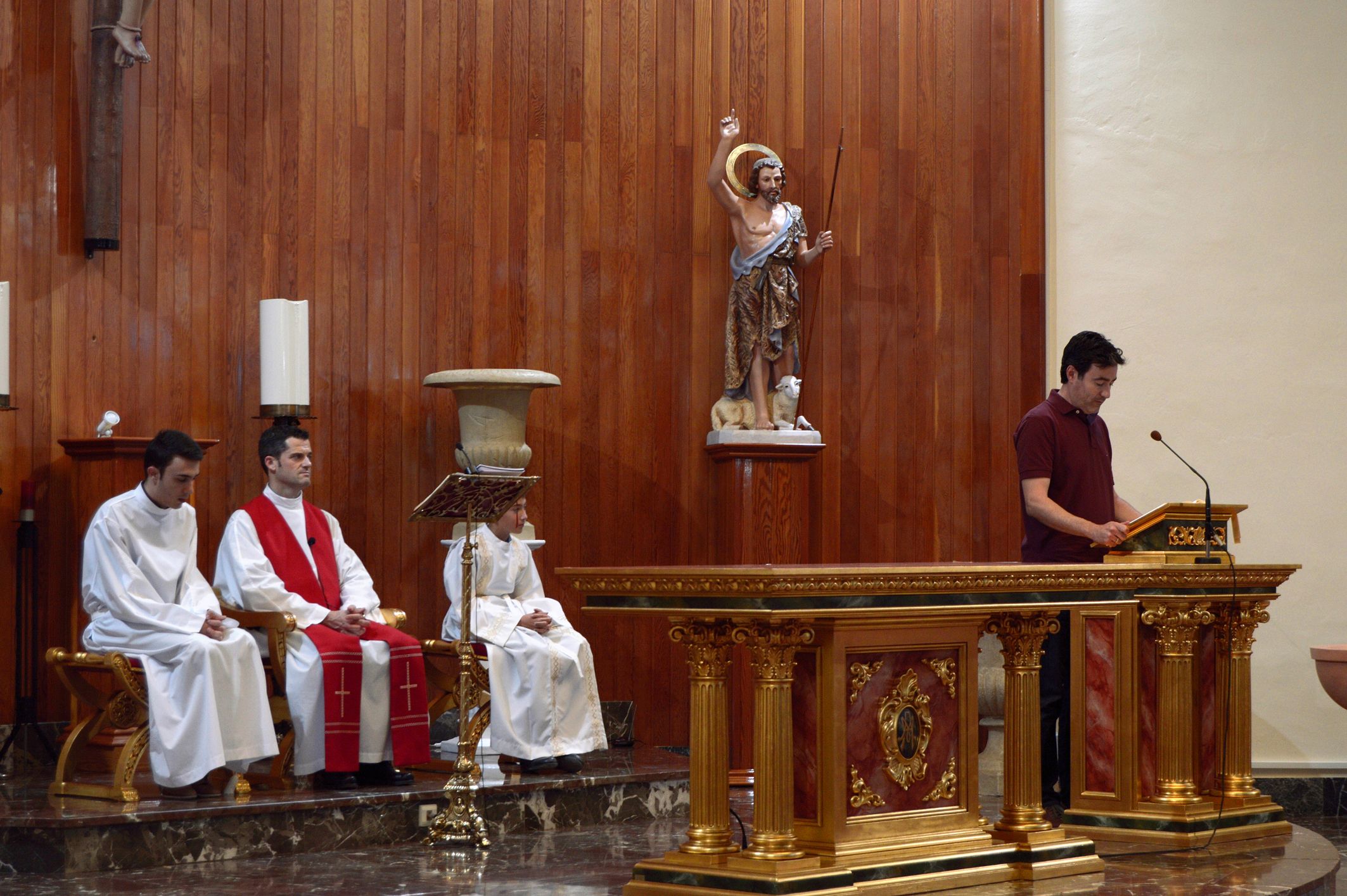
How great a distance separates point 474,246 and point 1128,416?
10.4 ft

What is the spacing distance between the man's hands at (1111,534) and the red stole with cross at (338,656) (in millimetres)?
2383

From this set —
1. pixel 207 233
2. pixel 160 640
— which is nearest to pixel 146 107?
pixel 207 233

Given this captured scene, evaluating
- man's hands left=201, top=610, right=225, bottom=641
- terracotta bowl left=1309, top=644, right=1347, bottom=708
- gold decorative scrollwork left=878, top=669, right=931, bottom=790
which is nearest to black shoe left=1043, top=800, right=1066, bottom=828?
gold decorative scrollwork left=878, top=669, right=931, bottom=790

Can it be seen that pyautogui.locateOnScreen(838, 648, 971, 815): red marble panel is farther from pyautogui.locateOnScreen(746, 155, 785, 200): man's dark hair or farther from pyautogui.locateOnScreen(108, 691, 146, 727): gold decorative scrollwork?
pyautogui.locateOnScreen(746, 155, 785, 200): man's dark hair

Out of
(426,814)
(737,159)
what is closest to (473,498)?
(426,814)

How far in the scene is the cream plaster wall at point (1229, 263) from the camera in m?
7.59

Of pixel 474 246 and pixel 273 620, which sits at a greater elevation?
pixel 474 246

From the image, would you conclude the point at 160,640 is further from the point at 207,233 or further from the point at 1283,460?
the point at 1283,460

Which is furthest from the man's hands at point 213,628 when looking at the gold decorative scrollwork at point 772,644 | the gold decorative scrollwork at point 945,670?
the gold decorative scrollwork at point 945,670

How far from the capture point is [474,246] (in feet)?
23.2

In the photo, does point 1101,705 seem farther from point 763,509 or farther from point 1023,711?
point 763,509

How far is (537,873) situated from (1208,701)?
87.9 inches

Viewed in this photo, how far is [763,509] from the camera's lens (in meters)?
7.08

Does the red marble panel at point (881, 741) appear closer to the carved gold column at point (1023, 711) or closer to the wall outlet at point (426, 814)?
the carved gold column at point (1023, 711)
